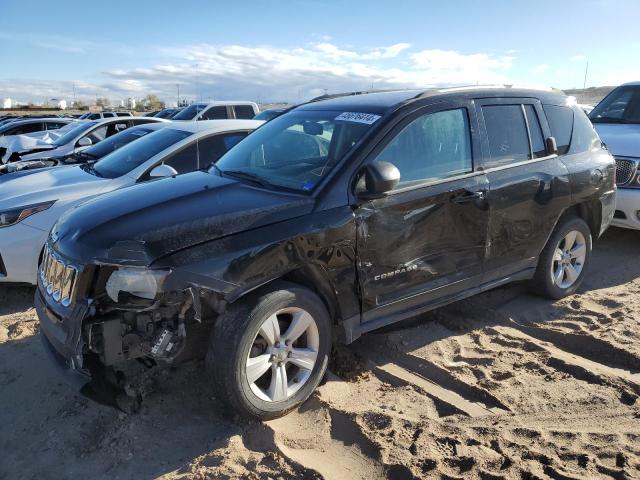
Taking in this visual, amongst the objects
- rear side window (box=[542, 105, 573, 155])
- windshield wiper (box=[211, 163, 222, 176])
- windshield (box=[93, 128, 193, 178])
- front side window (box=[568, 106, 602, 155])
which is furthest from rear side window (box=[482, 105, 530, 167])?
windshield (box=[93, 128, 193, 178])

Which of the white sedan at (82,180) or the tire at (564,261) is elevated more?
the white sedan at (82,180)

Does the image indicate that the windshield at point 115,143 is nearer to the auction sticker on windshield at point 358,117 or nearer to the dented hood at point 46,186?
the dented hood at point 46,186

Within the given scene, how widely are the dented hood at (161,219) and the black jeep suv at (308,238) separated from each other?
1 cm

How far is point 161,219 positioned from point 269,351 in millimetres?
990

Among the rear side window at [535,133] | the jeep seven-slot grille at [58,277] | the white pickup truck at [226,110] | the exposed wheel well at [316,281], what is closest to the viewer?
the jeep seven-slot grille at [58,277]

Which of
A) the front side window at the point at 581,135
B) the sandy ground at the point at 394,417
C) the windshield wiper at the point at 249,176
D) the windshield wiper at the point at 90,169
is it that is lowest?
the sandy ground at the point at 394,417

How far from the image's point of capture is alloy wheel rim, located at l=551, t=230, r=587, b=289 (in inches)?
192

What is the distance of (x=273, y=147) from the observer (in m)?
4.11

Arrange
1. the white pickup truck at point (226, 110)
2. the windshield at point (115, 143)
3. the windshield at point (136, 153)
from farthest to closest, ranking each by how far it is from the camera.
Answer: the white pickup truck at point (226, 110) → the windshield at point (115, 143) → the windshield at point (136, 153)

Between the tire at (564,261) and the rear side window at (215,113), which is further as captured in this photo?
the rear side window at (215,113)

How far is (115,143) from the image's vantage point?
7.31 metres

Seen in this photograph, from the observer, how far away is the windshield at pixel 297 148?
355 cm

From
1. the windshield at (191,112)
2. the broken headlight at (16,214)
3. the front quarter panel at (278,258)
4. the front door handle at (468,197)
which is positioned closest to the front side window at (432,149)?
the front door handle at (468,197)

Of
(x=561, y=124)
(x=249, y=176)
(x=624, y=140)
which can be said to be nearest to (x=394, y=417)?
(x=249, y=176)
